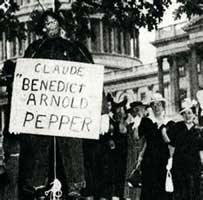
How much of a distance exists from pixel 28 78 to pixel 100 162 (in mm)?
2161

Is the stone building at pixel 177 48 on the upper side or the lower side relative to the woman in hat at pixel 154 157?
upper

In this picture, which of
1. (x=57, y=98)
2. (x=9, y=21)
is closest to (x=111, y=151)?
(x=57, y=98)

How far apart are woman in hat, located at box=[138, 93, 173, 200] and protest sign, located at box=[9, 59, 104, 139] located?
3.41 ft

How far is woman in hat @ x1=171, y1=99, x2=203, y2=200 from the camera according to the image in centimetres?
1115

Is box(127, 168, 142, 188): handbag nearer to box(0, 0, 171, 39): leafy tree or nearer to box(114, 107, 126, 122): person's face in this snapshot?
box(114, 107, 126, 122): person's face

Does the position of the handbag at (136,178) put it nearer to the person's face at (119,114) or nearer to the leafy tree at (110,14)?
the person's face at (119,114)

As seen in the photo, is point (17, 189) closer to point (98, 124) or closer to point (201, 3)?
point (98, 124)

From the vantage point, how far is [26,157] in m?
10.8

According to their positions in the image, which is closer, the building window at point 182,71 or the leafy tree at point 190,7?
the leafy tree at point 190,7

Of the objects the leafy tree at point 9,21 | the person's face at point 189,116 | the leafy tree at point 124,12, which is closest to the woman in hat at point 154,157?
the person's face at point 189,116

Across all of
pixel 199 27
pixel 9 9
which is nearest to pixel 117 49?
pixel 199 27

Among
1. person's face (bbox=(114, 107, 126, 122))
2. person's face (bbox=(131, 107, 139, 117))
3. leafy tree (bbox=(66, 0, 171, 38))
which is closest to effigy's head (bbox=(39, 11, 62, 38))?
person's face (bbox=(114, 107, 126, 122))

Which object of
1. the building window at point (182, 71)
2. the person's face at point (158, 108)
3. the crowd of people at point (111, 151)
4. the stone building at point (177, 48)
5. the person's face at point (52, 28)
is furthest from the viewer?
the building window at point (182, 71)

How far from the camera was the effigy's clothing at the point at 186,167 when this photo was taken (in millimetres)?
11233
